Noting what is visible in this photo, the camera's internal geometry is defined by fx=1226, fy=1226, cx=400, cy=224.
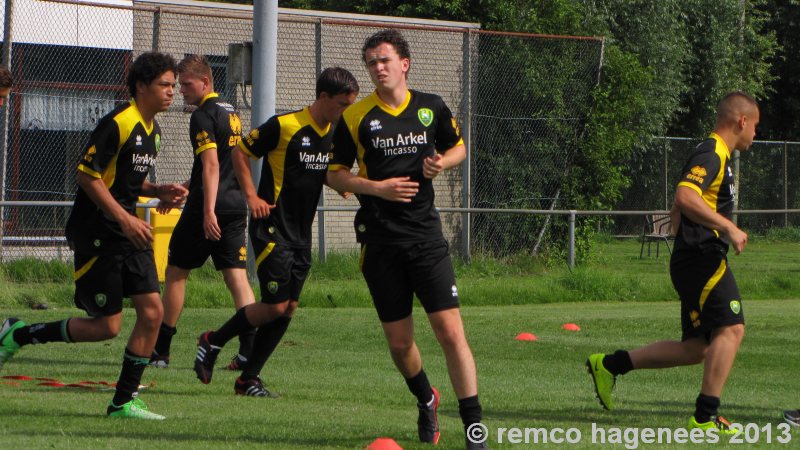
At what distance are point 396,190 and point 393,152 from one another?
0.84 feet

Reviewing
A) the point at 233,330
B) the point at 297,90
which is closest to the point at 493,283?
the point at 297,90

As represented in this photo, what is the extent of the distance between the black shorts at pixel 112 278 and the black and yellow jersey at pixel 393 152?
1.36m

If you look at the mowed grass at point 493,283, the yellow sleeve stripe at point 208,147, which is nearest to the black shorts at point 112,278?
the yellow sleeve stripe at point 208,147

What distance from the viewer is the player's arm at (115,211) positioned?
21.6ft

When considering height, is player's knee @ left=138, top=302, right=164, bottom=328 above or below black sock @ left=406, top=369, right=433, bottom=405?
above

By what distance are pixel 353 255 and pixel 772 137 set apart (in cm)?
2365

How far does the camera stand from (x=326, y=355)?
10219mm

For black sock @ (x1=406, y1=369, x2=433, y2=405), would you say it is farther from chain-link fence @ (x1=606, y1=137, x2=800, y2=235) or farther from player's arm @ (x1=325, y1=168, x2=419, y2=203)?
chain-link fence @ (x1=606, y1=137, x2=800, y2=235)

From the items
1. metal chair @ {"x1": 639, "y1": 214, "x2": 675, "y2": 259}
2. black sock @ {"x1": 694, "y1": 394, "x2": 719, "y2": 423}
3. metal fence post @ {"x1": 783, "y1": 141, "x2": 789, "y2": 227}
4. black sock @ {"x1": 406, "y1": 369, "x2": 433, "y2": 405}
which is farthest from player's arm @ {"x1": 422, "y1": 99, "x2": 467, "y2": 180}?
metal fence post @ {"x1": 783, "y1": 141, "x2": 789, "y2": 227}

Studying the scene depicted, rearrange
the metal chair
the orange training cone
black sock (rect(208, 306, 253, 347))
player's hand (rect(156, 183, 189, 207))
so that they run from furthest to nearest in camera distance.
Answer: the metal chair < black sock (rect(208, 306, 253, 347)) < player's hand (rect(156, 183, 189, 207)) < the orange training cone

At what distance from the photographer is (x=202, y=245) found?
907 cm

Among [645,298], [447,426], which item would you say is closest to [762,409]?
[447,426]

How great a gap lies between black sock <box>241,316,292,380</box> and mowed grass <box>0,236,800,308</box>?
21.7 feet

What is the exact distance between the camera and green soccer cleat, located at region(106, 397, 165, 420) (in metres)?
6.81
